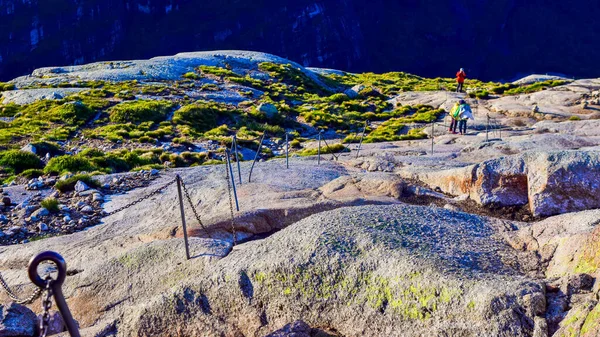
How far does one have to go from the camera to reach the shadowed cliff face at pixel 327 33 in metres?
145

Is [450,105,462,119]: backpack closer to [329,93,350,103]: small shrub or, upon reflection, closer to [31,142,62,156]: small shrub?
[31,142,62,156]: small shrub

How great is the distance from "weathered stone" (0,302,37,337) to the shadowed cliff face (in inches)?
5762

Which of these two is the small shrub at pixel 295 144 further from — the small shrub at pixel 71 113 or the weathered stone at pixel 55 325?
the weathered stone at pixel 55 325

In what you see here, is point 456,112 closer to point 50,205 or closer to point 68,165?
point 68,165

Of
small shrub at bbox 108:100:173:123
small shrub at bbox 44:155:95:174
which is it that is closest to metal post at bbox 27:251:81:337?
small shrub at bbox 44:155:95:174

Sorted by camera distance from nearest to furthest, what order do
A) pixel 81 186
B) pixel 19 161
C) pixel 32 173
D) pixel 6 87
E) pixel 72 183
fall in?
pixel 81 186
pixel 72 183
pixel 32 173
pixel 19 161
pixel 6 87

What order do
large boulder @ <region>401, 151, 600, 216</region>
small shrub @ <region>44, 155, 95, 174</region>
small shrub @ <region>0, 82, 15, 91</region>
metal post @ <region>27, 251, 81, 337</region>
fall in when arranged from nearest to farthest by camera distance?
metal post @ <region>27, 251, 81, 337</region>
large boulder @ <region>401, 151, 600, 216</region>
small shrub @ <region>44, 155, 95, 174</region>
small shrub @ <region>0, 82, 15, 91</region>

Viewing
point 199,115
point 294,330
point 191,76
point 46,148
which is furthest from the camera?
point 191,76

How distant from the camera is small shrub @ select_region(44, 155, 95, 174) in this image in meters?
25.5

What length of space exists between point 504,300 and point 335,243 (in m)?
2.74

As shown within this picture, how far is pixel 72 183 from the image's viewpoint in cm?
2081

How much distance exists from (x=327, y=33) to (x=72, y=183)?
15531cm

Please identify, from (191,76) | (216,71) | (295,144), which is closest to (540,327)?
(295,144)

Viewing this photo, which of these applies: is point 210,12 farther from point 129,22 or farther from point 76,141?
point 76,141
